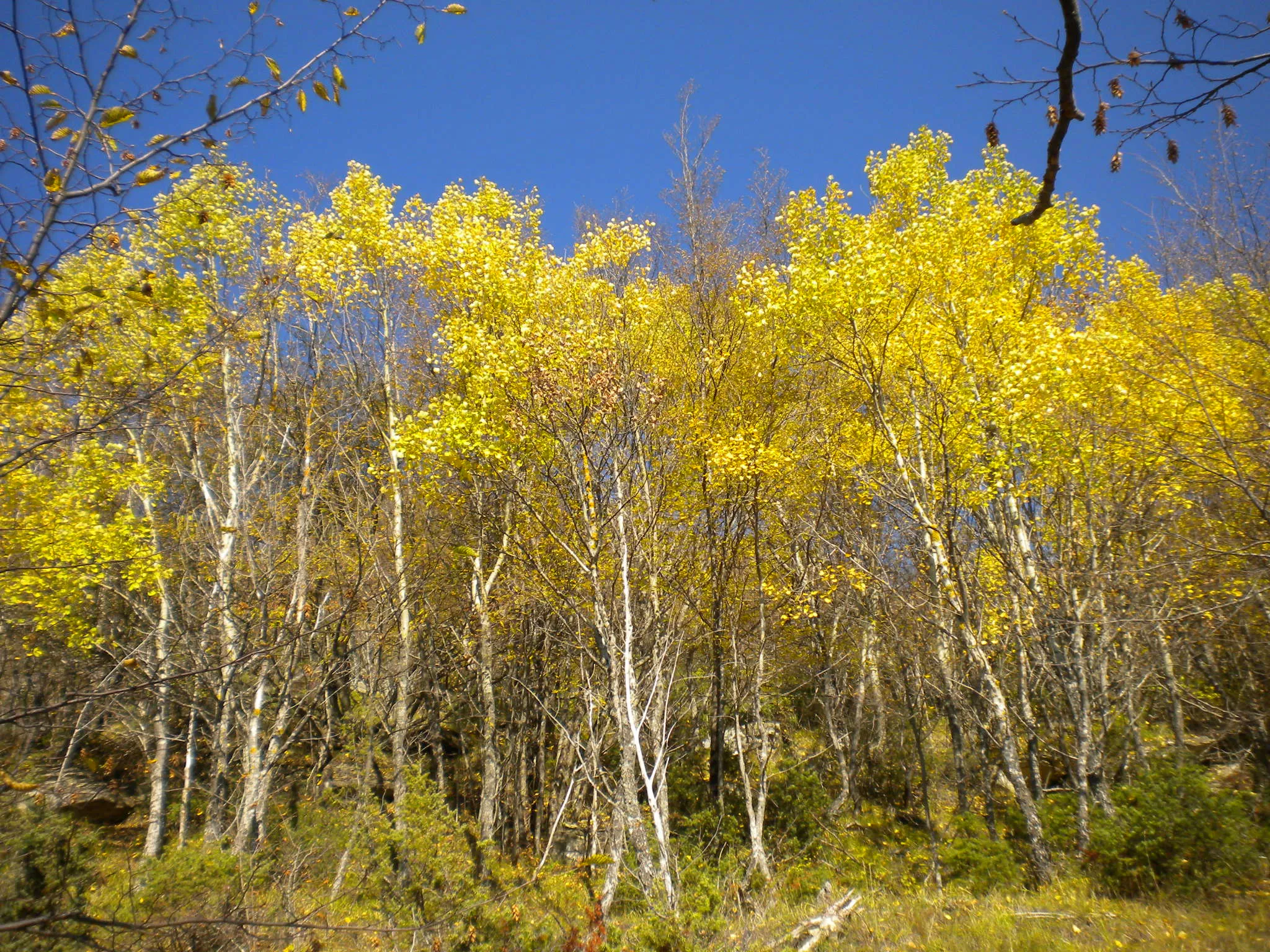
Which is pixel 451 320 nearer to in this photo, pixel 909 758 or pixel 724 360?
pixel 724 360

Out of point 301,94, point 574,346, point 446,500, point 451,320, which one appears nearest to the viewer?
point 301,94

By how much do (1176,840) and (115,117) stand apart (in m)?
10.8

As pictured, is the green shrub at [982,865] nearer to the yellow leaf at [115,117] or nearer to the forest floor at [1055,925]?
the forest floor at [1055,925]

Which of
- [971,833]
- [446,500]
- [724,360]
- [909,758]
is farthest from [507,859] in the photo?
[724,360]

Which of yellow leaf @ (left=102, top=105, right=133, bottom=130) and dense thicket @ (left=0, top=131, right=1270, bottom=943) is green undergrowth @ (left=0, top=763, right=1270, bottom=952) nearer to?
dense thicket @ (left=0, top=131, right=1270, bottom=943)

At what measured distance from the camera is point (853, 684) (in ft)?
54.6

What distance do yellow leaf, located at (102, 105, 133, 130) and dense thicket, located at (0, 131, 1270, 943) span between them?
4.41 metres

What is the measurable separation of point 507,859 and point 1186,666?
15.4 m

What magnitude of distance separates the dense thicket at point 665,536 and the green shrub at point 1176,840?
50 mm

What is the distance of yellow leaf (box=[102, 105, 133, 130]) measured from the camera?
2.27m

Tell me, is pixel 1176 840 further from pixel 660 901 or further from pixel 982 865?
pixel 660 901

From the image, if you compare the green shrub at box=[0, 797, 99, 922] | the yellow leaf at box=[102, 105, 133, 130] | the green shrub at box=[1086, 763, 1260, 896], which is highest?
the yellow leaf at box=[102, 105, 133, 130]

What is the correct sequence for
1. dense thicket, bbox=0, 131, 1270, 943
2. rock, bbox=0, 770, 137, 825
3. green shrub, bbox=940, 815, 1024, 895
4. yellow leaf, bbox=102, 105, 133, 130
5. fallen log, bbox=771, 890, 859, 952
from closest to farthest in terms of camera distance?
1. yellow leaf, bbox=102, 105, 133, 130
2. fallen log, bbox=771, 890, 859, 952
3. dense thicket, bbox=0, 131, 1270, 943
4. green shrub, bbox=940, 815, 1024, 895
5. rock, bbox=0, 770, 137, 825

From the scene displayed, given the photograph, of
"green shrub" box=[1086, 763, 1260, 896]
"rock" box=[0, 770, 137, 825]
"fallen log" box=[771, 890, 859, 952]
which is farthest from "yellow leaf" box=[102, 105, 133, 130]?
"rock" box=[0, 770, 137, 825]
